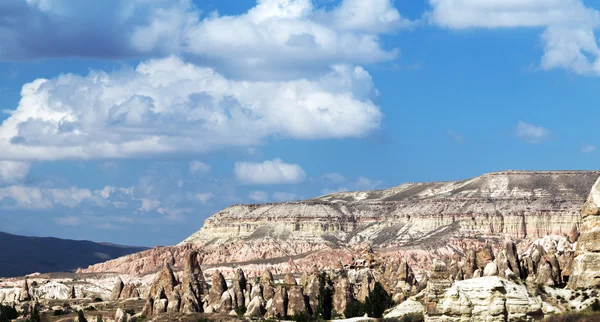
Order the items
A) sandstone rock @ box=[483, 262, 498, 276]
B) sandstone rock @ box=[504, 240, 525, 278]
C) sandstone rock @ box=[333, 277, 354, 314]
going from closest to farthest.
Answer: sandstone rock @ box=[483, 262, 498, 276] < sandstone rock @ box=[504, 240, 525, 278] < sandstone rock @ box=[333, 277, 354, 314]

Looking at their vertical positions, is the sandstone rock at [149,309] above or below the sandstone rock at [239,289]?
below

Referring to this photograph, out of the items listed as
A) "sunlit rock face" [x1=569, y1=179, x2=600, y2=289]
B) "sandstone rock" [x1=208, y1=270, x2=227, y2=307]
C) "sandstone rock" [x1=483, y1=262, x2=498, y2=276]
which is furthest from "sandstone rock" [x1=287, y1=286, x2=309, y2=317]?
"sunlit rock face" [x1=569, y1=179, x2=600, y2=289]

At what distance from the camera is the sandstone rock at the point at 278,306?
114 m

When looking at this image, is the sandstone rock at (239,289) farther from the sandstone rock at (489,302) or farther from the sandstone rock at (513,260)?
the sandstone rock at (489,302)

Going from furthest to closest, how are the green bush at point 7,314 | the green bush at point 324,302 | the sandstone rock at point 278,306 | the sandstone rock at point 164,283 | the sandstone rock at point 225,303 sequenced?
1. the sandstone rock at point 164,283
2. the green bush at point 7,314
3. the sandstone rock at point 225,303
4. the sandstone rock at point 278,306
5. the green bush at point 324,302

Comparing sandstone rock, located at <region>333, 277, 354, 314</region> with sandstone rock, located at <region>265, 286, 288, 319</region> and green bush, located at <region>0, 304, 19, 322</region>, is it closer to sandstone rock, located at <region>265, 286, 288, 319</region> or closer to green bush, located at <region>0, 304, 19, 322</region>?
sandstone rock, located at <region>265, 286, 288, 319</region>

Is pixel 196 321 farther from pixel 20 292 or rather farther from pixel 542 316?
pixel 20 292

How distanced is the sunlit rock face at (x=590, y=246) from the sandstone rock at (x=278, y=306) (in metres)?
45.3

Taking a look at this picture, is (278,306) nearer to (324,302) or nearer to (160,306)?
(324,302)

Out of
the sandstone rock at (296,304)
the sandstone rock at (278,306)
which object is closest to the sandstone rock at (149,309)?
the sandstone rock at (278,306)

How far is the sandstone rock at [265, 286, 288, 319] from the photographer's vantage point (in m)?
114

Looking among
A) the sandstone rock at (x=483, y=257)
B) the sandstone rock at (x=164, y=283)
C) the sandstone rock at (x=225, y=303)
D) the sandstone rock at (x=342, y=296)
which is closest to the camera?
the sandstone rock at (x=483, y=257)

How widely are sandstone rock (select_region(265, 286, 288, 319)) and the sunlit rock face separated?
45.3m

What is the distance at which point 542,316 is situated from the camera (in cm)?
7125
